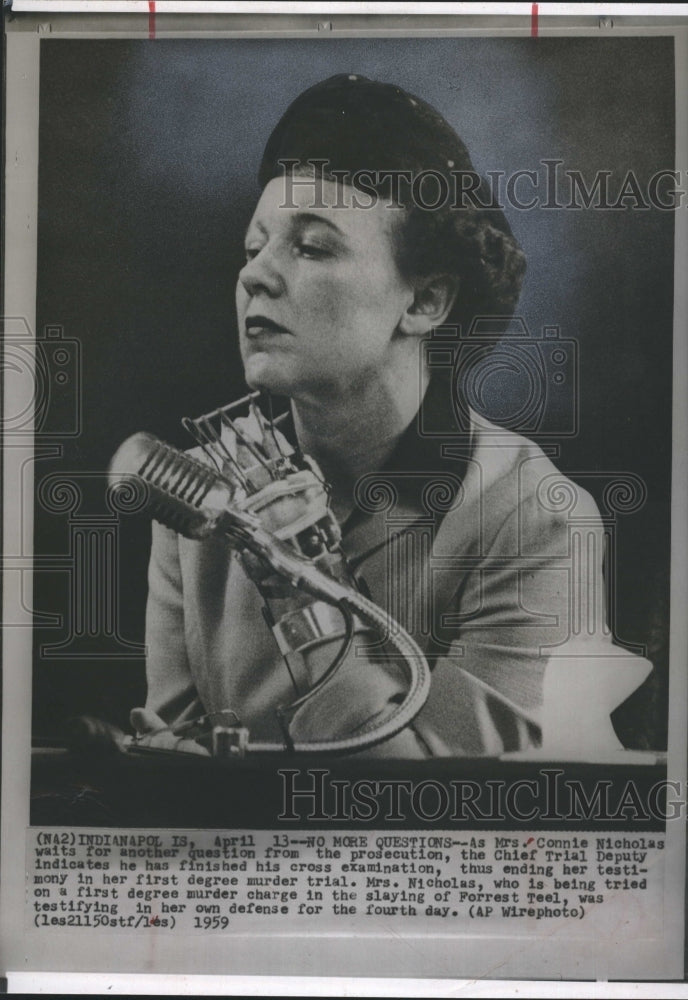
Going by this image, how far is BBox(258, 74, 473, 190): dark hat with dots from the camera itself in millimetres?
2016

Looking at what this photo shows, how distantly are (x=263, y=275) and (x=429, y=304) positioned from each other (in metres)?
0.44

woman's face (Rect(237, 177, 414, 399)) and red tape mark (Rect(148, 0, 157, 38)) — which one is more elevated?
Answer: red tape mark (Rect(148, 0, 157, 38))

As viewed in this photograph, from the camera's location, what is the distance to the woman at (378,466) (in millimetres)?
1995

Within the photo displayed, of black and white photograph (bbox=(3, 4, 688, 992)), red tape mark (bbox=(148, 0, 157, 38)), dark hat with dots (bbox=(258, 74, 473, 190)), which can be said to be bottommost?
black and white photograph (bbox=(3, 4, 688, 992))

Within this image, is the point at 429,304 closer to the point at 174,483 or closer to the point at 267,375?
the point at 267,375

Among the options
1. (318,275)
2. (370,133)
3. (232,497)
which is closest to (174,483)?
(232,497)

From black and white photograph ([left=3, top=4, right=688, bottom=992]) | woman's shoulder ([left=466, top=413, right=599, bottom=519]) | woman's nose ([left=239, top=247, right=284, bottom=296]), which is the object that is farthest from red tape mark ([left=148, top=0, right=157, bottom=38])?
woman's shoulder ([left=466, top=413, right=599, bottom=519])

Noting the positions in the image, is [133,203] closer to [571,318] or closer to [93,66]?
[93,66]

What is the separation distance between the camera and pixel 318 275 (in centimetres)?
202

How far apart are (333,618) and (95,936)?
1.03 m

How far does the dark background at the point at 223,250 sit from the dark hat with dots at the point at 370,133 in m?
0.04

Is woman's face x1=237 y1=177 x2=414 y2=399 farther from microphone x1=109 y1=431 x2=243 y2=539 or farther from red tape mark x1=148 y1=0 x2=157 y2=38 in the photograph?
red tape mark x1=148 y1=0 x2=157 y2=38

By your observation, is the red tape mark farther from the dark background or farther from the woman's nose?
the woman's nose

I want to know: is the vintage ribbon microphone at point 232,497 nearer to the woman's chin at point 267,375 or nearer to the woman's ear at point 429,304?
the woman's chin at point 267,375
